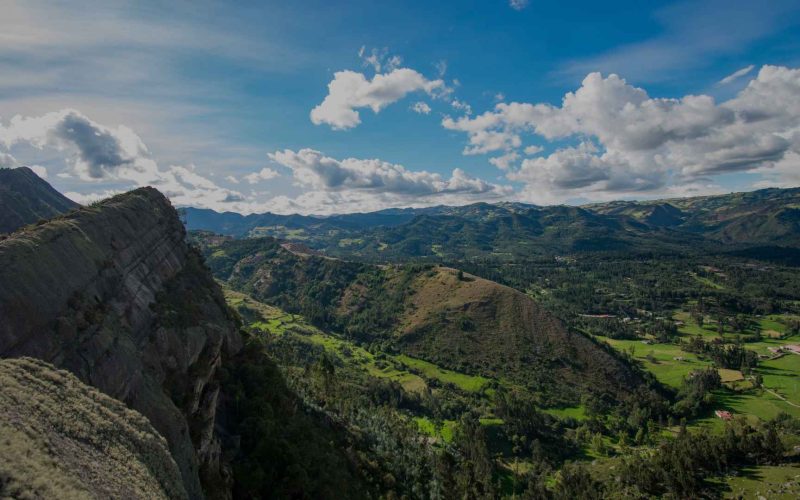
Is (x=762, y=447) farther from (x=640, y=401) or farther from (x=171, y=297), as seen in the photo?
(x=171, y=297)

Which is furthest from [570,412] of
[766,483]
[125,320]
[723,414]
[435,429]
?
[125,320]

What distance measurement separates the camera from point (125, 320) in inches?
2014

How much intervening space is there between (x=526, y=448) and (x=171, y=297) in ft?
473

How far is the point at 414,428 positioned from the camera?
477 ft

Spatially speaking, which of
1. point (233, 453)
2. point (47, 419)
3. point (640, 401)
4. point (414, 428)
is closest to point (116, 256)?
point (233, 453)

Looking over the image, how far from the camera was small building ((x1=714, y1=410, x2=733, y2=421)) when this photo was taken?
18588 centimetres

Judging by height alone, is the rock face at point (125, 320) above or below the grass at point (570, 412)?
above

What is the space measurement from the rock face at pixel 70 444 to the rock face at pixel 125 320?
634 cm

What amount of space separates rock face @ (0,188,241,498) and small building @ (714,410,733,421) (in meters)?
214

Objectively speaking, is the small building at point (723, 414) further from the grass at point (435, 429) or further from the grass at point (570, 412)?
the grass at point (435, 429)

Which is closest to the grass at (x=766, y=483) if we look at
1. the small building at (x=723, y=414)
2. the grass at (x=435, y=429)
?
the small building at (x=723, y=414)

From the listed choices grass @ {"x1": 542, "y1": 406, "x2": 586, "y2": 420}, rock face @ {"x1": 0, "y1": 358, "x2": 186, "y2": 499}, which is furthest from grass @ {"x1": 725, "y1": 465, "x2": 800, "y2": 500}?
rock face @ {"x1": 0, "y1": 358, "x2": 186, "y2": 499}

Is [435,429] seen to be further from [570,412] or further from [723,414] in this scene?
[723,414]

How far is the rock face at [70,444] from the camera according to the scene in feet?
68.1
